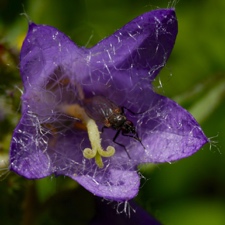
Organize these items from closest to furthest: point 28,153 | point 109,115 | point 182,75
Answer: point 28,153 < point 109,115 < point 182,75

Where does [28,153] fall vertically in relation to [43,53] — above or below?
below

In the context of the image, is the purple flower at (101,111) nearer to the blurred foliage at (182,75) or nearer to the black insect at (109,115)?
the black insect at (109,115)

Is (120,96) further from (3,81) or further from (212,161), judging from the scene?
(212,161)

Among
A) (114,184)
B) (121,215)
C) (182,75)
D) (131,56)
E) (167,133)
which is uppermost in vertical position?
(131,56)

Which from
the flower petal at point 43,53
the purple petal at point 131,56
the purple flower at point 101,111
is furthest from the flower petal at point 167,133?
the flower petal at point 43,53

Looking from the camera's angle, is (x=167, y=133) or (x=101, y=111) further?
(x=101, y=111)

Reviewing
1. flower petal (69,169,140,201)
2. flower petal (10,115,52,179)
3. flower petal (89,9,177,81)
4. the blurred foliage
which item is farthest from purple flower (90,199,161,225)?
flower petal (89,9,177,81)

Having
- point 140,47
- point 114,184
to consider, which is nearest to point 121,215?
point 114,184

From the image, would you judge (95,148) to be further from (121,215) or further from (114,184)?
(121,215)

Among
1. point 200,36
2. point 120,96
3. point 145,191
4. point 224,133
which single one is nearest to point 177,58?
point 200,36
